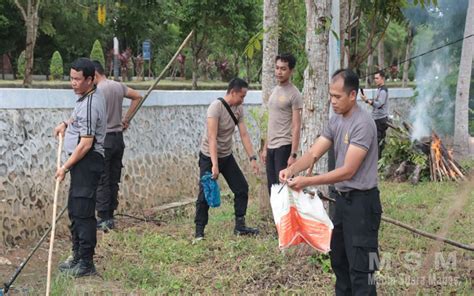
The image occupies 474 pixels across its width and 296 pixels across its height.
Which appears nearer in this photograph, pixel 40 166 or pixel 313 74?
pixel 313 74

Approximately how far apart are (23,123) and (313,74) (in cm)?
326

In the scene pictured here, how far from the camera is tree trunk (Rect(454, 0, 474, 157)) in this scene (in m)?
14.8

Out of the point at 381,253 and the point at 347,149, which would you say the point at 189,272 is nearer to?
the point at 381,253

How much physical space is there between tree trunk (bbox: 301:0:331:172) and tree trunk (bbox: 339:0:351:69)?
92 cm

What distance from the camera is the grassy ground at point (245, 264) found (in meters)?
5.48

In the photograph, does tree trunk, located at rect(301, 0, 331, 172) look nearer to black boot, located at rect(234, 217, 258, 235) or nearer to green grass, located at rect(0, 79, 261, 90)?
black boot, located at rect(234, 217, 258, 235)

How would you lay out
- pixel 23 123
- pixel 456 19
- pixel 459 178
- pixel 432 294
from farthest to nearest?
pixel 456 19 → pixel 459 178 → pixel 23 123 → pixel 432 294

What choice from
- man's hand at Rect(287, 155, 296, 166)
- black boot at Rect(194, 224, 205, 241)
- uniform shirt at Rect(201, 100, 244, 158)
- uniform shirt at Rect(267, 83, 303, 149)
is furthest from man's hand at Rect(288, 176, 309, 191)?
black boot at Rect(194, 224, 205, 241)

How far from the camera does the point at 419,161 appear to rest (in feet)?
37.8

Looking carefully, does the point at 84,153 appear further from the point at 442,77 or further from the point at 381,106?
the point at 442,77

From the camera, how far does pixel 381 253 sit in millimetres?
6363

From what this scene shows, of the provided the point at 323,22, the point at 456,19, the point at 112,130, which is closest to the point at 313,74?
the point at 323,22

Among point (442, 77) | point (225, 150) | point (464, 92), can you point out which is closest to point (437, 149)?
point (464, 92)

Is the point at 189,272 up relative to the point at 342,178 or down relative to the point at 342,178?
down
